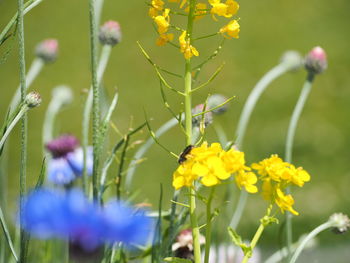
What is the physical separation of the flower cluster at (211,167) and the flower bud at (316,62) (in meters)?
0.55

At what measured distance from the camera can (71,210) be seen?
17.0 inches

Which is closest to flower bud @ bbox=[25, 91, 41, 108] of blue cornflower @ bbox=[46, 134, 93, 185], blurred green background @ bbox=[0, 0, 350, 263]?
blue cornflower @ bbox=[46, 134, 93, 185]

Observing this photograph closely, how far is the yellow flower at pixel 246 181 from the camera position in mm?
638

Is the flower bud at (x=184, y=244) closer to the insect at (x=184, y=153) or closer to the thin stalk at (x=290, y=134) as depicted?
the thin stalk at (x=290, y=134)

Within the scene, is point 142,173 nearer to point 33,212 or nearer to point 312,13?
point 312,13

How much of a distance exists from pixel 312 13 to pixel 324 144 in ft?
4.83

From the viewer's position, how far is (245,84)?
134 inches

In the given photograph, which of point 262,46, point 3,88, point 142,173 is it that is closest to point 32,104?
point 142,173

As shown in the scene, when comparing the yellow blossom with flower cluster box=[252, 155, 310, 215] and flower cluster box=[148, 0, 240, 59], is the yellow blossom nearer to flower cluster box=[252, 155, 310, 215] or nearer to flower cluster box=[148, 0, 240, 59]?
flower cluster box=[148, 0, 240, 59]

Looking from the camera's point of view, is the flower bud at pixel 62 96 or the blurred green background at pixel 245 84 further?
the blurred green background at pixel 245 84

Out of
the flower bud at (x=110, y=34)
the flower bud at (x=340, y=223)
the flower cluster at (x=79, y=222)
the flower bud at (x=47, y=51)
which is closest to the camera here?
the flower cluster at (x=79, y=222)

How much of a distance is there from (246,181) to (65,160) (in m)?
0.72

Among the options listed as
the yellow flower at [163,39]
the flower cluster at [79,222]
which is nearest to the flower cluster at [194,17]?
the yellow flower at [163,39]

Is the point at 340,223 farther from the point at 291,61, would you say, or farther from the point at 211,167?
the point at 291,61
